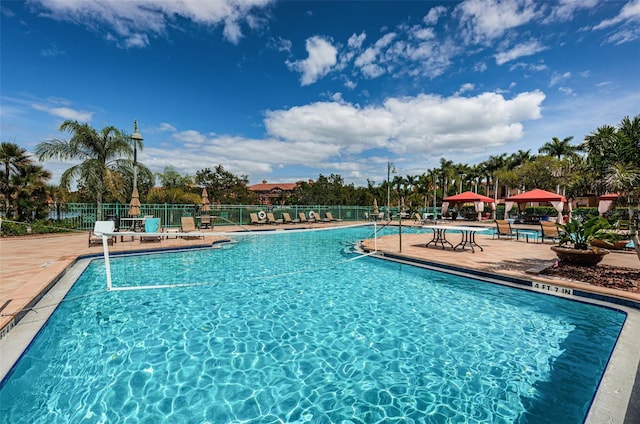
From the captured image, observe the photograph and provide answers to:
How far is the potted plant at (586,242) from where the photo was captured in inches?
257

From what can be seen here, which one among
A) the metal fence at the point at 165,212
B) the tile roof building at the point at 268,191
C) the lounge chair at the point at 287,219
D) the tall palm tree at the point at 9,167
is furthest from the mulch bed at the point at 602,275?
the tile roof building at the point at 268,191

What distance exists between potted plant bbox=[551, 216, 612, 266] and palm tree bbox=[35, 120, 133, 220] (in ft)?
62.0

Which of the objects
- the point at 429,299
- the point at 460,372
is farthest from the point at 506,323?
the point at 460,372

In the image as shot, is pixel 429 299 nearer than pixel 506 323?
No

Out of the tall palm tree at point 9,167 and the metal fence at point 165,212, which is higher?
the tall palm tree at point 9,167

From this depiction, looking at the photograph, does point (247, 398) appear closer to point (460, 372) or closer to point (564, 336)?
point (460, 372)

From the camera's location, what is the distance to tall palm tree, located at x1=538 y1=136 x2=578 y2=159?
3553 centimetres

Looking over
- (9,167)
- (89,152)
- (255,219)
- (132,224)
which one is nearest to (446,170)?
(255,219)

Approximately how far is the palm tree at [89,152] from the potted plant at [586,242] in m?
18.9

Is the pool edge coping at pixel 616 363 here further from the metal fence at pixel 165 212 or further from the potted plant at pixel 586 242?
the metal fence at pixel 165 212

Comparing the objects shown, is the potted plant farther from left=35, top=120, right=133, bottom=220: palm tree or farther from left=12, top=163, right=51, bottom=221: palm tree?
left=12, top=163, right=51, bottom=221: palm tree

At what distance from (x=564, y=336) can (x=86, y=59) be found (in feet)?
61.8

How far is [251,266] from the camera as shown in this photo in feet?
28.3

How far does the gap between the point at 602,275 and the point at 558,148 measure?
4029 cm
